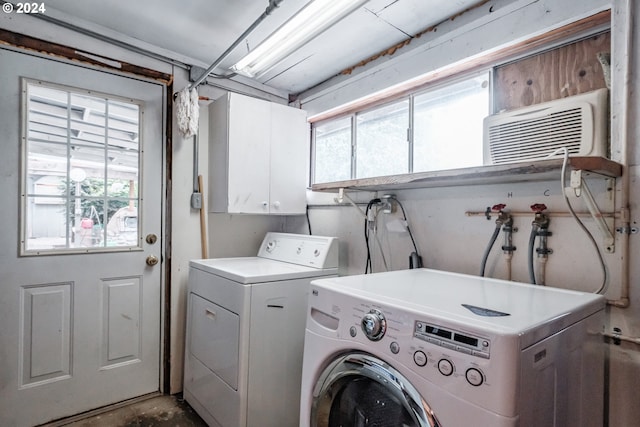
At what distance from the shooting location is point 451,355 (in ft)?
2.62

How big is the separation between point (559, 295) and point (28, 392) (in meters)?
2.58

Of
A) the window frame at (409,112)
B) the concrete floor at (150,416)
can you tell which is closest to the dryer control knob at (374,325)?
the window frame at (409,112)

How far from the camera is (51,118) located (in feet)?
6.06

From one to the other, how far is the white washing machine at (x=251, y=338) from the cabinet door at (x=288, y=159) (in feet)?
1.60

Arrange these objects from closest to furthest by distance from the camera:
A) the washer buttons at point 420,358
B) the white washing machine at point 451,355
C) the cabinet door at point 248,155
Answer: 1. the white washing machine at point 451,355
2. the washer buttons at point 420,358
3. the cabinet door at point 248,155

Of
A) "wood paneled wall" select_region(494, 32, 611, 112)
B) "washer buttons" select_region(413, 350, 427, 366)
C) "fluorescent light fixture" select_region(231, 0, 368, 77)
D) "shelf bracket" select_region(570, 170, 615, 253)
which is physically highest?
"fluorescent light fixture" select_region(231, 0, 368, 77)

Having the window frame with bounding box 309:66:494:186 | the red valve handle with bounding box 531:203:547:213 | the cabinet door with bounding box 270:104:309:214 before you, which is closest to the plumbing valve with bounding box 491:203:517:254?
the red valve handle with bounding box 531:203:547:213

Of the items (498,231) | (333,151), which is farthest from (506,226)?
(333,151)

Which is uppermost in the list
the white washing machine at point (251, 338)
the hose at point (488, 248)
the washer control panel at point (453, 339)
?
the hose at point (488, 248)

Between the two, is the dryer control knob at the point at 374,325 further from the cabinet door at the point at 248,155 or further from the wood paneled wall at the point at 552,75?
the cabinet door at the point at 248,155

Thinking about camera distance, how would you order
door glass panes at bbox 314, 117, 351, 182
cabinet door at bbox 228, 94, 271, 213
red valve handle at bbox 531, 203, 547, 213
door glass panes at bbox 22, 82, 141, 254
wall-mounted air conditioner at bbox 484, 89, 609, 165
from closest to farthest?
wall-mounted air conditioner at bbox 484, 89, 609, 165 < red valve handle at bbox 531, 203, 547, 213 < door glass panes at bbox 22, 82, 141, 254 < cabinet door at bbox 228, 94, 271, 213 < door glass panes at bbox 314, 117, 351, 182

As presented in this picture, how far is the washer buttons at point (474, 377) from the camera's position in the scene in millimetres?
742

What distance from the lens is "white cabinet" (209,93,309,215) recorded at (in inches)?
85.9

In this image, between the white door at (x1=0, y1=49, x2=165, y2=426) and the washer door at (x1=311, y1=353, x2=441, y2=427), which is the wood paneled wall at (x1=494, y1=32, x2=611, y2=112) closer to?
the washer door at (x1=311, y1=353, x2=441, y2=427)
